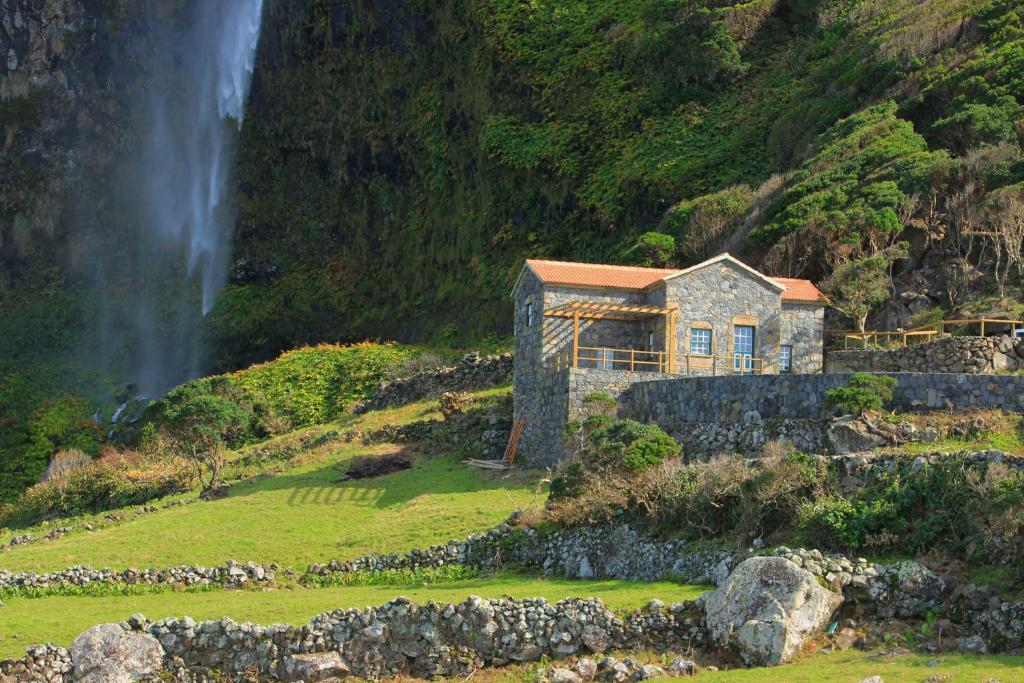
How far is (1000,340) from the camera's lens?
1523 inches

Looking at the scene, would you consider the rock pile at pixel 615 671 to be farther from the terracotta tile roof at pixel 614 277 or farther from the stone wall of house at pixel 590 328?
the terracotta tile roof at pixel 614 277

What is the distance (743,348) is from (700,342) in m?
1.44

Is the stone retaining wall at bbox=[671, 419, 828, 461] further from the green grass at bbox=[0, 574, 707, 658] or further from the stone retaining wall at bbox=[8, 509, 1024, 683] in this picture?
the stone retaining wall at bbox=[8, 509, 1024, 683]

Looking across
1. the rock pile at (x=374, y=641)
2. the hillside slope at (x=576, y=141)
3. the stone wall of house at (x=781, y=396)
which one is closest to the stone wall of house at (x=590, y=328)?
the stone wall of house at (x=781, y=396)

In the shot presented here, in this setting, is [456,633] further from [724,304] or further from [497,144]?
[497,144]

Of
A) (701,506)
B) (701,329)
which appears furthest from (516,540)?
(701,329)

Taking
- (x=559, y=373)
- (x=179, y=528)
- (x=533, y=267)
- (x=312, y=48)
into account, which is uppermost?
(x=312, y=48)

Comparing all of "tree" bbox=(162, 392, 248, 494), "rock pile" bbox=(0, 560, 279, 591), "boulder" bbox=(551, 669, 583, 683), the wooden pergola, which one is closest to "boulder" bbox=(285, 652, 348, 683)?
"boulder" bbox=(551, 669, 583, 683)

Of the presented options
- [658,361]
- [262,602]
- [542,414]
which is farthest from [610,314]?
[262,602]

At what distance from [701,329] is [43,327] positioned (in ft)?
180

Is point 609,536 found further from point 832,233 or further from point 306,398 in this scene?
point 306,398

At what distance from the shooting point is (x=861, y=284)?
4534 cm

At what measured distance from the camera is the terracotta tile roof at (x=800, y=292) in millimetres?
43531

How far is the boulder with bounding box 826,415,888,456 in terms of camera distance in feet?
102
